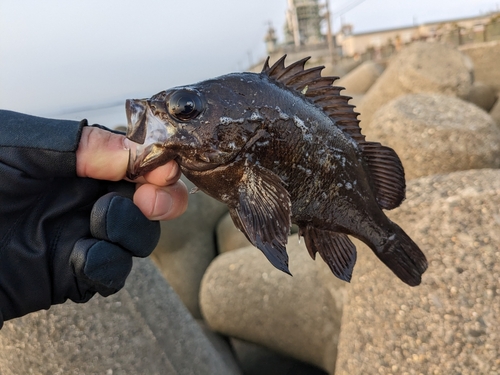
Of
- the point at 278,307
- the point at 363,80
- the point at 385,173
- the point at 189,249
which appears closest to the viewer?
the point at 385,173

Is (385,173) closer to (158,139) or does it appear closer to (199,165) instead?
(199,165)

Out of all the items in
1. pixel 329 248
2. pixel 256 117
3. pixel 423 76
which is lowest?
pixel 423 76

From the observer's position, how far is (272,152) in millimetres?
1276

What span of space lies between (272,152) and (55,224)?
0.90m

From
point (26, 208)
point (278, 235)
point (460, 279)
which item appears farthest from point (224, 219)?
point (278, 235)

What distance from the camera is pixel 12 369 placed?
2271mm

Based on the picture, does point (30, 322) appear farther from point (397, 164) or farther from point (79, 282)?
point (397, 164)

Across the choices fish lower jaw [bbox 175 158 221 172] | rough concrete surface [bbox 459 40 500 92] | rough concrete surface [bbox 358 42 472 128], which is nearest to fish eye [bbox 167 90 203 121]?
fish lower jaw [bbox 175 158 221 172]

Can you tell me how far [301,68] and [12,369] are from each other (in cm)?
216

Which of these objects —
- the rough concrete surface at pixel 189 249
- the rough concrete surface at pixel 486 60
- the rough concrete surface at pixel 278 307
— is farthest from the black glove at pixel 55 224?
the rough concrete surface at pixel 486 60

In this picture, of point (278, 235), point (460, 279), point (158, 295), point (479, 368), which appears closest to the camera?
point (278, 235)

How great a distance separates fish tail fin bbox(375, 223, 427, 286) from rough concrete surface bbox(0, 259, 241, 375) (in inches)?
58.5

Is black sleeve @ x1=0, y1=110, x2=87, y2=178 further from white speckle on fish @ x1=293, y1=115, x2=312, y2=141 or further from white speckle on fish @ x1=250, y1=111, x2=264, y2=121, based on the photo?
white speckle on fish @ x1=293, y1=115, x2=312, y2=141

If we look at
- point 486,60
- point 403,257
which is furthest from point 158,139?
point 486,60
